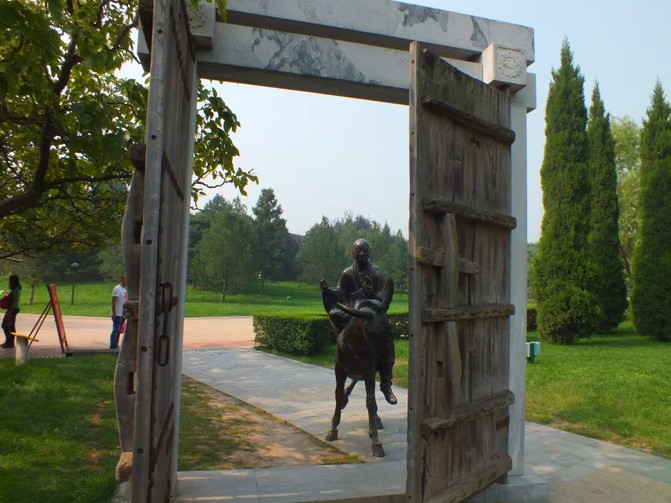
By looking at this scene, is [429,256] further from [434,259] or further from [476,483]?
[476,483]

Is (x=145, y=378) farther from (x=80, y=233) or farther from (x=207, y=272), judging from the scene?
(x=207, y=272)

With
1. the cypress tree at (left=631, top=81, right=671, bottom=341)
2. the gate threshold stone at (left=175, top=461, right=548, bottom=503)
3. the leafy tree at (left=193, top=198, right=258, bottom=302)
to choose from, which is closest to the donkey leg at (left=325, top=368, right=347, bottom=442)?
the gate threshold stone at (left=175, top=461, right=548, bottom=503)

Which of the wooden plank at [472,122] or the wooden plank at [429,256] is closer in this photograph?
the wooden plank at [429,256]

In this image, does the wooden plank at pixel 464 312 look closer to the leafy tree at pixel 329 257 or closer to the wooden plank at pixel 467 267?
the wooden plank at pixel 467 267

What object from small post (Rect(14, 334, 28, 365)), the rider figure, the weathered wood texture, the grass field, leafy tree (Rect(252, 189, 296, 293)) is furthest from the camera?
leafy tree (Rect(252, 189, 296, 293))

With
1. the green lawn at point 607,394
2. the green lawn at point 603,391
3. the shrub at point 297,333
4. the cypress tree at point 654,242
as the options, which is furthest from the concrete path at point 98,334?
the cypress tree at point 654,242

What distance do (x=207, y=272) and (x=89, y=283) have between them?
43.7ft

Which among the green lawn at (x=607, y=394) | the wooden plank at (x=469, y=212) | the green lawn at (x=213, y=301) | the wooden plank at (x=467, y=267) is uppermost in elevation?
the wooden plank at (x=469, y=212)

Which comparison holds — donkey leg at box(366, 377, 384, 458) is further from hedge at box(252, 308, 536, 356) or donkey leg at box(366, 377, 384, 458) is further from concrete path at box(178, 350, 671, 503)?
hedge at box(252, 308, 536, 356)

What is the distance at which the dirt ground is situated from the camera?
16.7ft

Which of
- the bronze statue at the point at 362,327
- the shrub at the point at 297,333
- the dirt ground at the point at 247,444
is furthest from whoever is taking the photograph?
the shrub at the point at 297,333

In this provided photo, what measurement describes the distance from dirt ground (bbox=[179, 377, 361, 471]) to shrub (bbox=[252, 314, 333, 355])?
569cm

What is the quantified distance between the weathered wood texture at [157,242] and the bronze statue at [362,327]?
2819 millimetres

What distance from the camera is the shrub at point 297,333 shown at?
43.8ft
